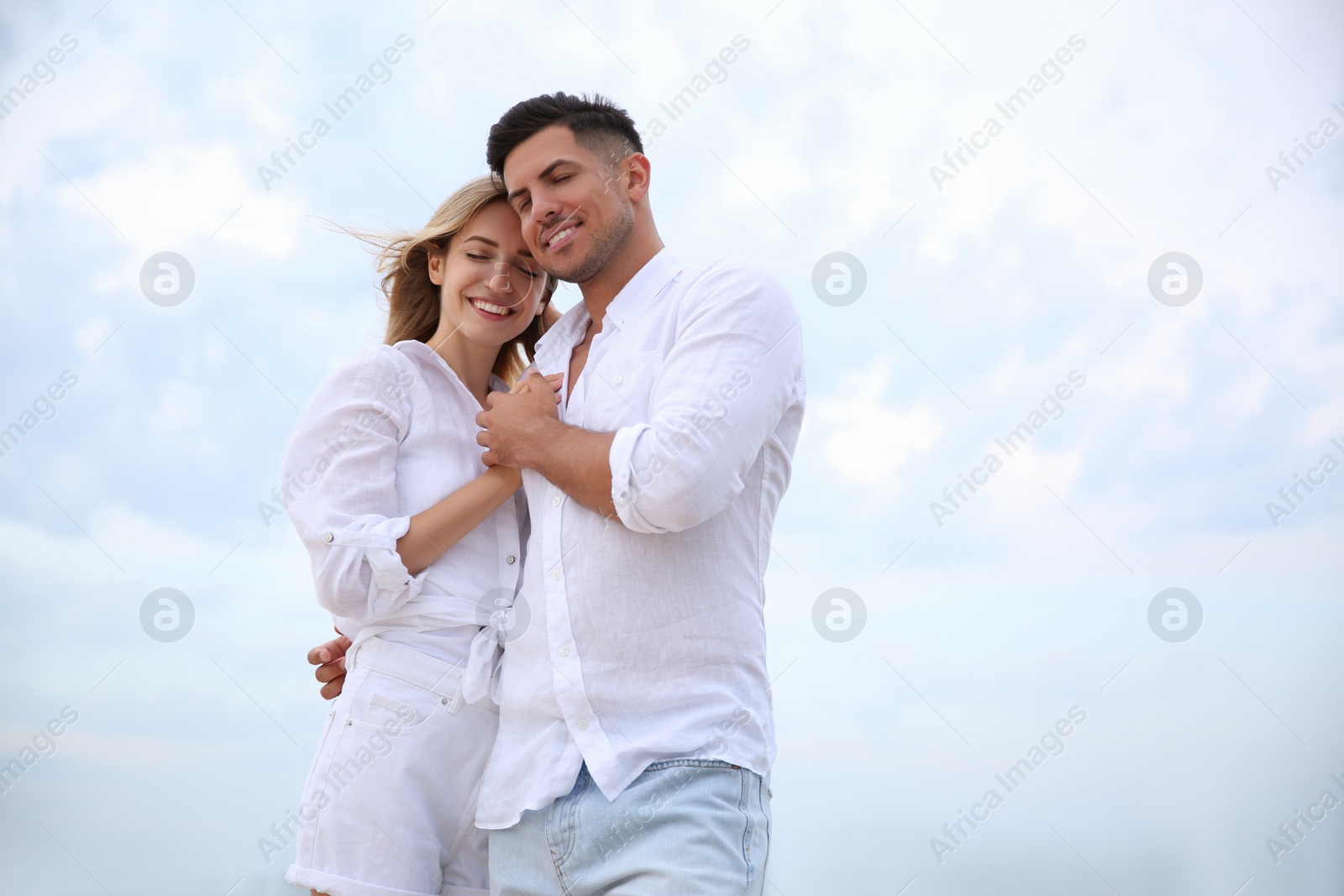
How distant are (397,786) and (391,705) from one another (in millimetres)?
182

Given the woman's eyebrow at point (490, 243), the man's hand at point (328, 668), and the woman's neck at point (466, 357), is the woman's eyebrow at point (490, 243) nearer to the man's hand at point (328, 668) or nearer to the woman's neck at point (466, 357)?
the woman's neck at point (466, 357)

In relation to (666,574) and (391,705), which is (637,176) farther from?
(391,705)

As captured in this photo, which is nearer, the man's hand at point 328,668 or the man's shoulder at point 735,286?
the man's shoulder at point 735,286

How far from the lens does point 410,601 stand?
7.91ft

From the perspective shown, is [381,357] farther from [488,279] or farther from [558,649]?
[558,649]

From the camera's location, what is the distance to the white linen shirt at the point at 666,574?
2.06 meters

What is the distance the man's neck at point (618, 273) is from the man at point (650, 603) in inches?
7.1

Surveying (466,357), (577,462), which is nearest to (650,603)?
(577,462)

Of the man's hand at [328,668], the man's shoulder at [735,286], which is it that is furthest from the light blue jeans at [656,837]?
the man's shoulder at [735,286]

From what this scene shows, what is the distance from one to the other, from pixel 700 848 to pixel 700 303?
117 centimetres

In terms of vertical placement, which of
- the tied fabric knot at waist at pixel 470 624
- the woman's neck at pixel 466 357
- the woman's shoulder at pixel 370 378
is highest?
the woman's neck at pixel 466 357

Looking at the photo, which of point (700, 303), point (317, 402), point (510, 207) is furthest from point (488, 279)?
point (700, 303)

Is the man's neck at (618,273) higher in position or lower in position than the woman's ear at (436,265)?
higher

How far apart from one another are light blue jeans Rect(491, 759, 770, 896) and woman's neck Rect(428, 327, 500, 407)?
48.3 inches
